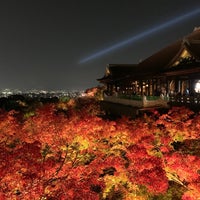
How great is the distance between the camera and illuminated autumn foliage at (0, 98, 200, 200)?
10.5m

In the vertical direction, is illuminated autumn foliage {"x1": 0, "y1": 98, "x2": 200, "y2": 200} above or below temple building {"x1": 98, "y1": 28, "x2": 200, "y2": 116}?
below

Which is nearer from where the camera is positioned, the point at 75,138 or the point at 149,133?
the point at 75,138

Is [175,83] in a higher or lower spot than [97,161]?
higher

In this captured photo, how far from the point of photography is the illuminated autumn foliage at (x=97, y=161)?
10.5 metres

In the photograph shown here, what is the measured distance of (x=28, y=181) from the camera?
9.98 meters

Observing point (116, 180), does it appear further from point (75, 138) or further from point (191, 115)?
point (191, 115)

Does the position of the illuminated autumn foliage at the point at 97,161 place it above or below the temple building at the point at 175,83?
below

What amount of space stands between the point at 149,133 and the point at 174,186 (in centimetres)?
350

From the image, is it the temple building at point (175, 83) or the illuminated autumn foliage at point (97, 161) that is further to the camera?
the temple building at point (175, 83)

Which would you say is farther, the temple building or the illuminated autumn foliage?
the temple building

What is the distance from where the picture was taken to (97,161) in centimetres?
1559

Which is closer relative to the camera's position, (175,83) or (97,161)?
(97,161)

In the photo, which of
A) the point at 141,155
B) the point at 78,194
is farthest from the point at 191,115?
the point at 78,194

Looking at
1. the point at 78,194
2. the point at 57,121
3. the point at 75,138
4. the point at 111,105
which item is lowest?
the point at 78,194
